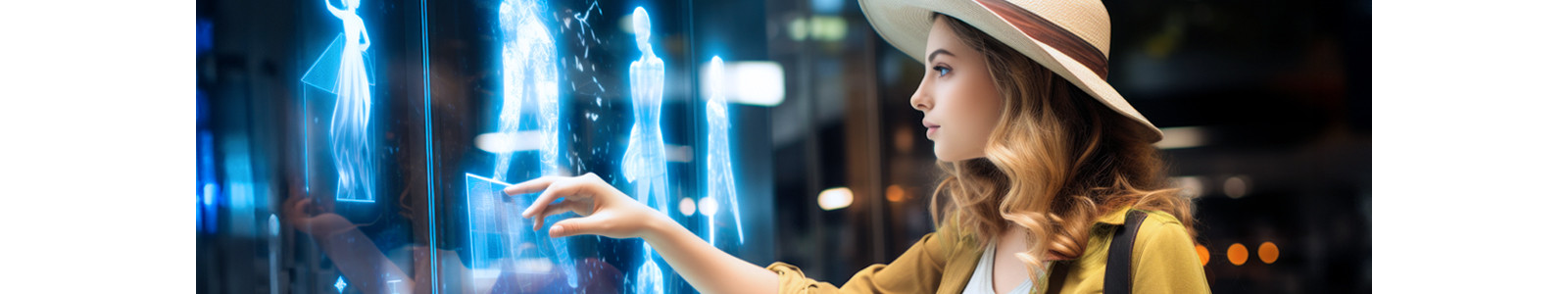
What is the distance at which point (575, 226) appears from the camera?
137 centimetres

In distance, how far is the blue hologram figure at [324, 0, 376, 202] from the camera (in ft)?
4.36

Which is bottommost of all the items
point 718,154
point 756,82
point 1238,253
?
point 1238,253

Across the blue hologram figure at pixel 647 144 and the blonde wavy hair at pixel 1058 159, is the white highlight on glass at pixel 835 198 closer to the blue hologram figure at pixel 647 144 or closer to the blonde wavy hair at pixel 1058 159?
the blue hologram figure at pixel 647 144

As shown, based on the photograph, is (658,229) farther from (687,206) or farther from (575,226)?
(687,206)

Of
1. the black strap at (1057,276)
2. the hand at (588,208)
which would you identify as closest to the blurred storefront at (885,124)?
the hand at (588,208)

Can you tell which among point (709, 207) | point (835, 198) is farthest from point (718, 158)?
point (835, 198)

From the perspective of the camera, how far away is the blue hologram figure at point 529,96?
1.61 meters

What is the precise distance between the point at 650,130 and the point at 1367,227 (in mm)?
2302

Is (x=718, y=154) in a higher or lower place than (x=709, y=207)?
higher

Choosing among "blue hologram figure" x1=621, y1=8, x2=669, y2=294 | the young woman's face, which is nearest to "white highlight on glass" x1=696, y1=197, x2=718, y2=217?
"blue hologram figure" x1=621, y1=8, x2=669, y2=294

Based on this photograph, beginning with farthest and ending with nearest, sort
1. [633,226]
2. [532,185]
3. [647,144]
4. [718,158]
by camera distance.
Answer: [718,158] < [647,144] < [633,226] < [532,185]

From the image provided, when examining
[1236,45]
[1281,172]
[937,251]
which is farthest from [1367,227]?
[937,251]

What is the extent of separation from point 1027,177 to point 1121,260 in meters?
0.19

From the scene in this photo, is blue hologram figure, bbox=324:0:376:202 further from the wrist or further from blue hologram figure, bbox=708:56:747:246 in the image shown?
blue hologram figure, bbox=708:56:747:246
